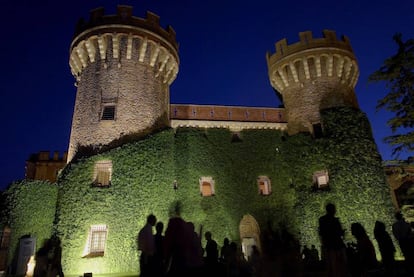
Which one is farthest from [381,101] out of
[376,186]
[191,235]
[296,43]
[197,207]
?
[191,235]

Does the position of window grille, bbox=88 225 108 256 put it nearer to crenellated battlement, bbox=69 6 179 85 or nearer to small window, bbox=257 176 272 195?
small window, bbox=257 176 272 195

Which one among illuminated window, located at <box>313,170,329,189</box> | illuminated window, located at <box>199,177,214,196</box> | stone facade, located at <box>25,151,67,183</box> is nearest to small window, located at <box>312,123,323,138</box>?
illuminated window, located at <box>313,170,329,189</box>

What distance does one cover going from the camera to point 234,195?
17.9m

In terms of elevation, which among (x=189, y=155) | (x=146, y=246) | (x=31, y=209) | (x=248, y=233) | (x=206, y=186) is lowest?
(x=146, y=246)

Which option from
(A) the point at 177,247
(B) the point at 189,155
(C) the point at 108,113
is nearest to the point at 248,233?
(B) the point at 189,155

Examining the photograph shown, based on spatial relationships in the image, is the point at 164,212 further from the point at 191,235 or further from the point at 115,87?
the point at 191,235

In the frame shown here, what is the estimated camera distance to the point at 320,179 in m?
19.2

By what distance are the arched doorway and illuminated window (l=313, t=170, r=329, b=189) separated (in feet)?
14.9

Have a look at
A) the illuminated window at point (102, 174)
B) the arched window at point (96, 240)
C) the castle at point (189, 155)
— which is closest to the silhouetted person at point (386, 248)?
the castle at point (189, 155)

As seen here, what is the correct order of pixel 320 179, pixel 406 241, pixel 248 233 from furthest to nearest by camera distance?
pixel 320 179, pixel 248 233, pixel 406 241

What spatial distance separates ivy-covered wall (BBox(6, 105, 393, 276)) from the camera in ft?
48.8

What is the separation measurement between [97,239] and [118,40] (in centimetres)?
1157

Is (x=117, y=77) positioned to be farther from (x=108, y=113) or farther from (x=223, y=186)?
(x=223, y=186)

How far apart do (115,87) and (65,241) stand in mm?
8856
